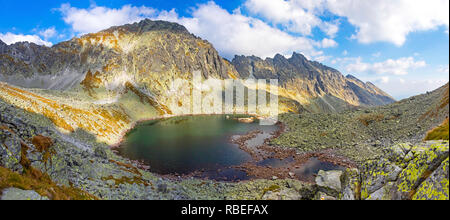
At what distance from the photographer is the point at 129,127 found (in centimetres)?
9319

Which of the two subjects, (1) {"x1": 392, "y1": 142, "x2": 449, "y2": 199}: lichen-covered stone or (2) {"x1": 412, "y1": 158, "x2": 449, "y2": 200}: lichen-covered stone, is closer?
(2) {"x1": 412, "y1": 158, "x2": 449, "y2": 200}: lichen-covered stone

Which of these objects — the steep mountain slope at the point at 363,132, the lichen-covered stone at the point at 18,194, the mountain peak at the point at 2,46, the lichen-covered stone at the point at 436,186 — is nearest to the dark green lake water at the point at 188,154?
the steep mountain slope at the point at 363,132

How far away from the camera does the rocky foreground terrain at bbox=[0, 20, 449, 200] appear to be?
10.9m

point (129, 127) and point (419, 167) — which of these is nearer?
point (419, 167)

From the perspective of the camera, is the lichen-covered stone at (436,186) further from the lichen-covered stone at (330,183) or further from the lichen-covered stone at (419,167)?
the lichen-covered stone at (330,183)

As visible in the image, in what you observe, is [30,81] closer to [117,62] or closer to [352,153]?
[117,62]

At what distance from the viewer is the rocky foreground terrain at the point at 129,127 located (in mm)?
10867

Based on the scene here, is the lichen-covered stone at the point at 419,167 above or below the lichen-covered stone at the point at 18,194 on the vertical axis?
above

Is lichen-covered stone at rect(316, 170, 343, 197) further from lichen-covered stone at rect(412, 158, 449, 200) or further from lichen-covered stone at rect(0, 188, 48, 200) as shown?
lichen-covered stone at rect(0, 188, 48, 200)

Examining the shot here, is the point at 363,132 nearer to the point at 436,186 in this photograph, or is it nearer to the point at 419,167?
the point at 419,167

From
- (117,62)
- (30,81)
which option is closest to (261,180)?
(117,62)

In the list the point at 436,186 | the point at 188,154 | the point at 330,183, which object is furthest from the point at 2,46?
the point at 436,186

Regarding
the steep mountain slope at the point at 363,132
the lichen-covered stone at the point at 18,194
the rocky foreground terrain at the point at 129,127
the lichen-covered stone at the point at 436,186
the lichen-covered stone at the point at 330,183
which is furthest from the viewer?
the steep mountain slope at the point at 363,132

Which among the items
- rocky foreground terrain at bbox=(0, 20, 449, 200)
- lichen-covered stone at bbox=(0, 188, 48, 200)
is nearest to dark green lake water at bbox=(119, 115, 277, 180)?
rocky foreground terrain at bbox=(0, 20, 449, 200)
